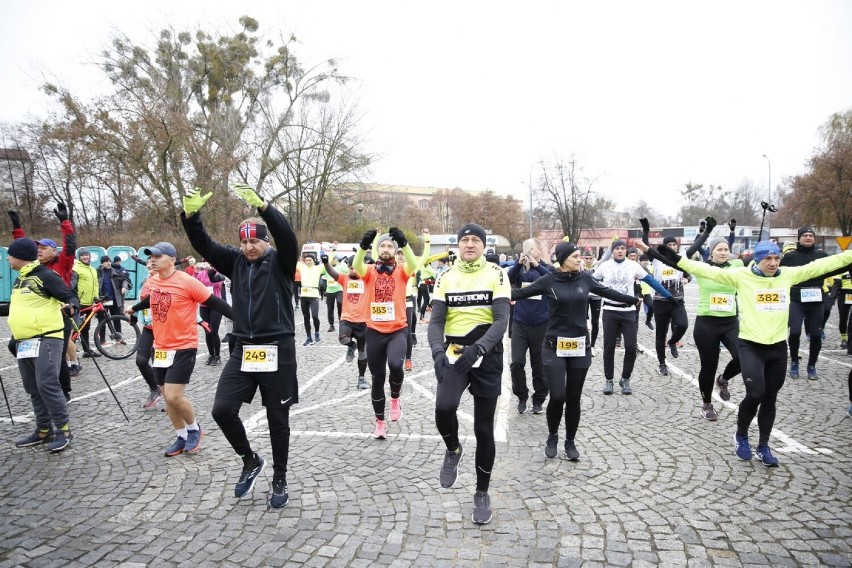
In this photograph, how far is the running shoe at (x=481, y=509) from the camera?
3.59 m

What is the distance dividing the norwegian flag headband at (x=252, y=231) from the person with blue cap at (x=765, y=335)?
4.52 m

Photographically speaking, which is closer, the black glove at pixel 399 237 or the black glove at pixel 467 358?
the black glove at pixel 467 358

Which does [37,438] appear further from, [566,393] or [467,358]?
[566,393]

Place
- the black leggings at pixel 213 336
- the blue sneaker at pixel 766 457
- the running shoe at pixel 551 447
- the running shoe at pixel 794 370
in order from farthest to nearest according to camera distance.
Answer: the black leggings at pixel 213 336
the running shoe at pixel 794 370
the running shoe at pixel 551 447
the blue sneaker at pixel 766 457

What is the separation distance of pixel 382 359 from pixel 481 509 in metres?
2.29

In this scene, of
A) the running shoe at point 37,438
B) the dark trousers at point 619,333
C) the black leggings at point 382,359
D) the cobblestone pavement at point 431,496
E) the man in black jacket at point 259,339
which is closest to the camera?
the cobblestone pavement at point 431,496

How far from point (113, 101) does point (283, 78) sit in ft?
39.5

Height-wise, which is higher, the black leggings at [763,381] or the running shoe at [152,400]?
the black leggings at [763,381]

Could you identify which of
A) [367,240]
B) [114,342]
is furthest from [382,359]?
[114,342]

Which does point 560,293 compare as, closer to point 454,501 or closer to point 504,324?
point 504,324

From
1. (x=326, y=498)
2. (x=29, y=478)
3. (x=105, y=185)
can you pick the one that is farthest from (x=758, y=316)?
(x=105, y=185)

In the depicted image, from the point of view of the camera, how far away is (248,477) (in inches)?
159

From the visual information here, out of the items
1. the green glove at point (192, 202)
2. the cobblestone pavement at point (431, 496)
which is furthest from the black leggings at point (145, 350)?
the green glove at point (192, 202)

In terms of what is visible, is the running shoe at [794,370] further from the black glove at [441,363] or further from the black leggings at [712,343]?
the black glove at [441,363]
